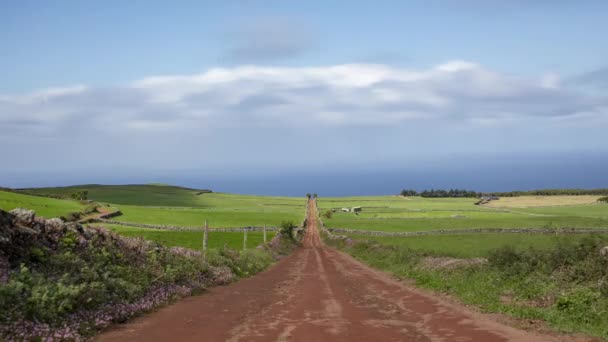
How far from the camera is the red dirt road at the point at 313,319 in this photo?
37.3 feet

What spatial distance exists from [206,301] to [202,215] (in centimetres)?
8324

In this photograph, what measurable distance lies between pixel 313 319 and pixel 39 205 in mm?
72177

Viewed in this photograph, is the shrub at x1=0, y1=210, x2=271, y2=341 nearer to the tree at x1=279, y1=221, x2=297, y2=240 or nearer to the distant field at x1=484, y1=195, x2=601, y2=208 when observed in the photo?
the tree at x1=279, y1=221, x2=297, y2=240

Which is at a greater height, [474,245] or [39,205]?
[39,205]

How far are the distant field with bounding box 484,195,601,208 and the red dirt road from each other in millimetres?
131853

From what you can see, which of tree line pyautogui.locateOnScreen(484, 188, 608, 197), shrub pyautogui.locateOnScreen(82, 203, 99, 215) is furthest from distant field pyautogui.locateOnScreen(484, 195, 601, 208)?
shrub pyautogui.locateOnScreen(82, 203, 99, 215)

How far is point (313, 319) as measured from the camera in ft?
43.8

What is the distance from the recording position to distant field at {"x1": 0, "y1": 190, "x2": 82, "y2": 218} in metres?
66.4

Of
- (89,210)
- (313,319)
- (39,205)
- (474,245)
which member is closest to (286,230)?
(474,245)

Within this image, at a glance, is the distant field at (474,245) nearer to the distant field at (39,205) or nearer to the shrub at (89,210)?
the distant field at (39,205)

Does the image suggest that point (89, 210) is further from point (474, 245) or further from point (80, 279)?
point (80, 279)

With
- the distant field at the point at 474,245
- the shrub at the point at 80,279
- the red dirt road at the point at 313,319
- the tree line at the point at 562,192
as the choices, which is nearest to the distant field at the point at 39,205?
the distant field at the point at 474,245

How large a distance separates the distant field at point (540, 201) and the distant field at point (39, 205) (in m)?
111

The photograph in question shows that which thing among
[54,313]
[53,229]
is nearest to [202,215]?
[53,229]
